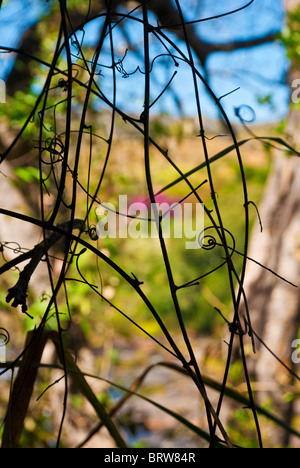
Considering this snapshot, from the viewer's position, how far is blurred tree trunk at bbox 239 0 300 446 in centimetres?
170

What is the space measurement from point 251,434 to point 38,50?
1.46 meters

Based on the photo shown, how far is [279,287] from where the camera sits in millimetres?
1749

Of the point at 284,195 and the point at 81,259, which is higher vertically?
the point at 284,195

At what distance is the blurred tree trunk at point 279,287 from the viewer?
1701 mm

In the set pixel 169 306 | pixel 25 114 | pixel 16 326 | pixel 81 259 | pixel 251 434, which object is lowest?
pixel 251 434

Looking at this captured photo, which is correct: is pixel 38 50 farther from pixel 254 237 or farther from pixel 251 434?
pixel 251 434

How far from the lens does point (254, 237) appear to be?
73.6 inches

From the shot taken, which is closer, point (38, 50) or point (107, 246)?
point (107, 246)
